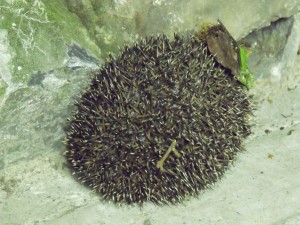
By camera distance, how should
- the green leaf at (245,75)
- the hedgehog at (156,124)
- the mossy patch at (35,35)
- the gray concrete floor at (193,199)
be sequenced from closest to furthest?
the hedgehog at (156,124), the mossy patch at (35,35), the gray concrete floor at (193,199), the green leaf at (245,75)

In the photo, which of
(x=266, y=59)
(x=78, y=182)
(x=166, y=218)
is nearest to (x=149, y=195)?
(x=166, y=218)

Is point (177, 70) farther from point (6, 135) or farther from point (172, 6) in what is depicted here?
point (6, 135)

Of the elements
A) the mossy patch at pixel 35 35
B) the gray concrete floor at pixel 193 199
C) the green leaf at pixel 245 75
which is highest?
the green leaf at pixel 245 75

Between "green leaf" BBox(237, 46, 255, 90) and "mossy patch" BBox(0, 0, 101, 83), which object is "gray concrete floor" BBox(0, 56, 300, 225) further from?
"mossy patch" BBox(0, 0, 101, 83)

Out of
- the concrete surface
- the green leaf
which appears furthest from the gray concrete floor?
the green leaf

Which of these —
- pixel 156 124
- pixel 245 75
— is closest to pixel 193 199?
pixel 156 124

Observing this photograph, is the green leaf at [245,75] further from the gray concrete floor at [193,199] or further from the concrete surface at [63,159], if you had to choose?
the gray concrete floor at [193,199]

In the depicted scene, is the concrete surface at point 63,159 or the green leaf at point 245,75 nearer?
the concrete surface at point 63,159

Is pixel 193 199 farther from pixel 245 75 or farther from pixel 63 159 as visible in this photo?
pixel 245 75

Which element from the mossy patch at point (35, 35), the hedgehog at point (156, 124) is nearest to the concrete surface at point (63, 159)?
the mossy patch at point (35, 35)
